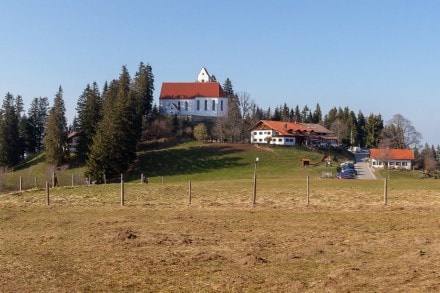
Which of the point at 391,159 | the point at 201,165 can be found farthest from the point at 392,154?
the point at 201,165

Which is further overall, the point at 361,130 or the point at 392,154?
the point at 361,130

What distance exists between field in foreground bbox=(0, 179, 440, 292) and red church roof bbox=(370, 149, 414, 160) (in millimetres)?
74755

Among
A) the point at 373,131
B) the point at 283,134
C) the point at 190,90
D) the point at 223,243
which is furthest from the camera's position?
the point at 373,131

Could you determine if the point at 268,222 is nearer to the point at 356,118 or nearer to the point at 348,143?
the point at 348,143

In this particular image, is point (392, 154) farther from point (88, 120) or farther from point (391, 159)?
point (88, 120)

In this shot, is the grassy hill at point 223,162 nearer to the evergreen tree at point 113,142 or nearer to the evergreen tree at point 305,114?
the evergreen tree at point 113,142

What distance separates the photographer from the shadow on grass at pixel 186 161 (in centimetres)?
8521

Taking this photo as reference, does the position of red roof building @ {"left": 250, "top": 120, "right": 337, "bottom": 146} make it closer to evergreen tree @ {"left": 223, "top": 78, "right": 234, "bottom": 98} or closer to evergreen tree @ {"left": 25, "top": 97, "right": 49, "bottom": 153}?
evergreen tree @ {"left": 223, "top": 78, "right": 234, "bottom": 98}

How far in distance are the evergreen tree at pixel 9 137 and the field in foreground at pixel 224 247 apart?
77.9 m

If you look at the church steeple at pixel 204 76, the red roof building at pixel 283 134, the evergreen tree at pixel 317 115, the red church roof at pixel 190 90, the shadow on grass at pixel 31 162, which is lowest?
the shadow on grass at pixel 31 162

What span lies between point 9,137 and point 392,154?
8569 cm

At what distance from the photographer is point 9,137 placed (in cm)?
10306

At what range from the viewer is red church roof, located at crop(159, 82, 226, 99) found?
139 m

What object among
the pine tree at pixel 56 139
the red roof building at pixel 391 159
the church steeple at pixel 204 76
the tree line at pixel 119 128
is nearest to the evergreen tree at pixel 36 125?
the tree line at pixel 119 128
